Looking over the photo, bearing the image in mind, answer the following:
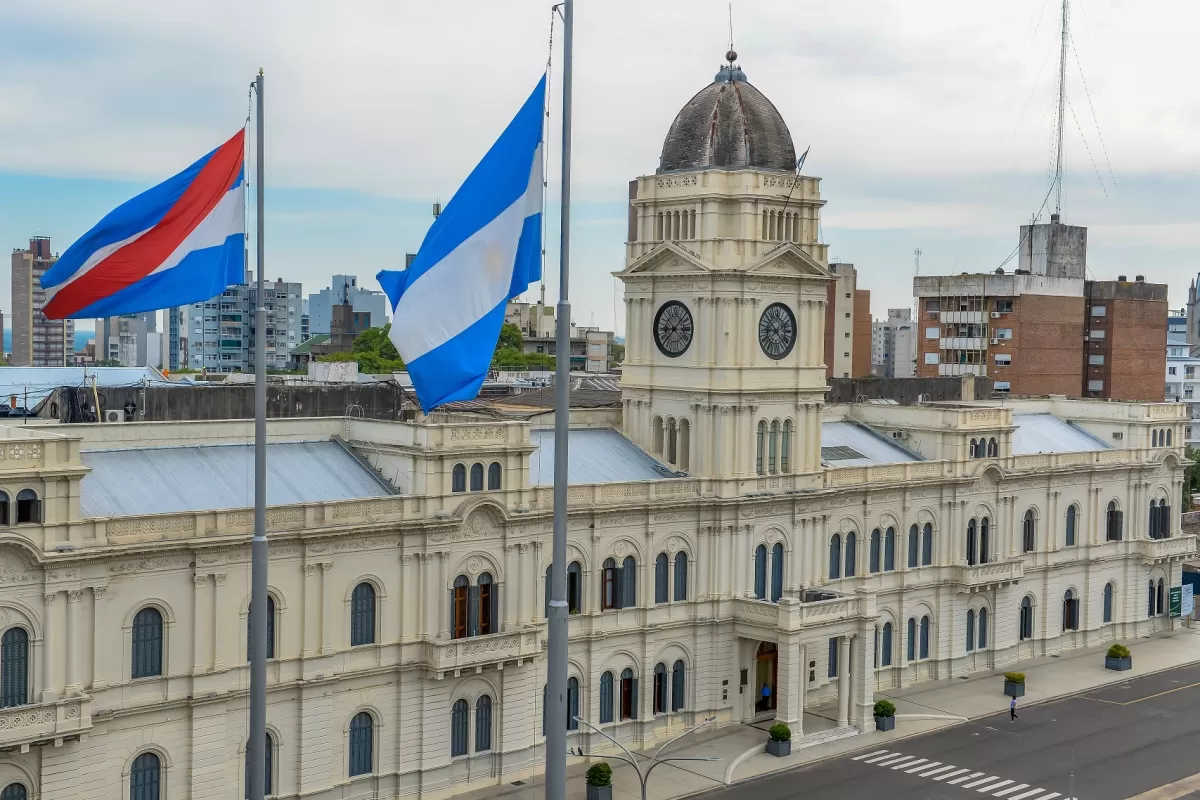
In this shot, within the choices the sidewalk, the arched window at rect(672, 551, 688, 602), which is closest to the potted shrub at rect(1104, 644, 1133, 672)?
the sidewalk

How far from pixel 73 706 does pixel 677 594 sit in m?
30.5

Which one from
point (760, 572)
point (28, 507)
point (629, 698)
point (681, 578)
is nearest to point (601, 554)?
point (681, 578)

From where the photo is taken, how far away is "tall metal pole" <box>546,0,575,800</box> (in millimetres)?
29203

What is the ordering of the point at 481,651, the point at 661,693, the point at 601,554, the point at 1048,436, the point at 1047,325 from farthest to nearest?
the point at 1047,325 < the point at 1048,436 < the point at 661,693 < the point at 601,554 < the point at 481,651

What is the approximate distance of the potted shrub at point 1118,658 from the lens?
87.2 m

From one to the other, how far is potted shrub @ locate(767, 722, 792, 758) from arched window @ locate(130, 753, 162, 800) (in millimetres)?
28101

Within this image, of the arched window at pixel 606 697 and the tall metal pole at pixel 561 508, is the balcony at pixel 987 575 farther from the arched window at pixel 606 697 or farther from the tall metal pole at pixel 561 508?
the tall metal pole at pixel 561 508

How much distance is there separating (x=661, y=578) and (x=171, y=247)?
39.5 metres

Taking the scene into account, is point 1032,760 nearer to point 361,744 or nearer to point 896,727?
point 896,727

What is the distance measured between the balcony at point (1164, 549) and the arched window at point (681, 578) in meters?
40.2

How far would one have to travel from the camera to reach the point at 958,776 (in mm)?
66750

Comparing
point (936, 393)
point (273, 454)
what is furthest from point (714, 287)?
point (936, 393)

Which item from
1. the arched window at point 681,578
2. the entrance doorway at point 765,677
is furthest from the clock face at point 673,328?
the entrance doorway at point 765,677

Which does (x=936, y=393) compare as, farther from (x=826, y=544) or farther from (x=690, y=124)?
(x=690, y=124)
